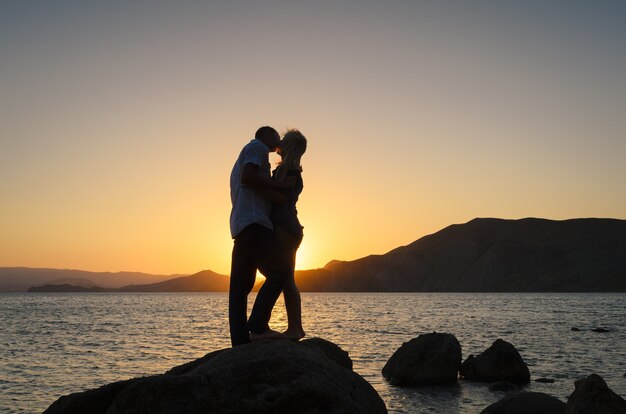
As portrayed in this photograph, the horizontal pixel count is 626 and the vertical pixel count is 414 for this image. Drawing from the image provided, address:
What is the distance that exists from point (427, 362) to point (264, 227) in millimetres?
16487

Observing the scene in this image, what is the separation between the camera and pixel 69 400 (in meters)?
7.47

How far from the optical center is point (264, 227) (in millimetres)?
7727

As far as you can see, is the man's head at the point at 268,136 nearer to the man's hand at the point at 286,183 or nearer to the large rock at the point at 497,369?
the man's hand at the point at 286,183

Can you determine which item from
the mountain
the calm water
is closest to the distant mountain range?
the mountain

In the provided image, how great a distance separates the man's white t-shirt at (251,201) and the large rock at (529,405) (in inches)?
288

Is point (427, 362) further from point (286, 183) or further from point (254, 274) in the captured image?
point (286, 183)

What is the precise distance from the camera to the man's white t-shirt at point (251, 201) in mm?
7676

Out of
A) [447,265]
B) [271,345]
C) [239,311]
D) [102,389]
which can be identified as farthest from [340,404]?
[447,265]

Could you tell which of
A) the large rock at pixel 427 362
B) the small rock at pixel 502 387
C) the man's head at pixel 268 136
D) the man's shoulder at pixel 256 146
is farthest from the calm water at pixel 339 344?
the man's shoulder at pixel 256 146

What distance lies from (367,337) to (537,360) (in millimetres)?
15434

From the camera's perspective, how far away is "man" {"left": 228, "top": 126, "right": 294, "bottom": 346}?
768 centimetres

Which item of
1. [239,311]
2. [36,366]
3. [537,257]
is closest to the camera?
[239,311]

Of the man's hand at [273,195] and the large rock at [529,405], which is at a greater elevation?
the man's hand at [273,195]

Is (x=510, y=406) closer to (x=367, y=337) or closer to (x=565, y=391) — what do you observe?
(x=565, y=391)
